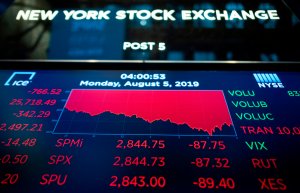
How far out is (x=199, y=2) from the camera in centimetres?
276

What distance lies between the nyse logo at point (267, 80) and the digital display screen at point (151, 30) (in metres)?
0.16

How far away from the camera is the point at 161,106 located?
6.59ft

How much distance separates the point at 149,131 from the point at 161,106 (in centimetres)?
24

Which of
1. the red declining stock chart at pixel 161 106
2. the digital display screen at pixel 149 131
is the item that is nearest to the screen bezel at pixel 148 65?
the digital display screen at pixel 149 131

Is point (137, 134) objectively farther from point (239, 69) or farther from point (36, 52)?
point (36, 52)

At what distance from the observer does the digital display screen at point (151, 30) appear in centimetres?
242

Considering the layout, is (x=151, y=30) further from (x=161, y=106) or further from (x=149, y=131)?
(x=149, y=131)

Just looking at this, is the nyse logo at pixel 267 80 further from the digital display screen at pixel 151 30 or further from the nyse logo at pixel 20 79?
the nyse logo at pixel 20 79

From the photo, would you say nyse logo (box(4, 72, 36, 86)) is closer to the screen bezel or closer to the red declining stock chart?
the screen bezel

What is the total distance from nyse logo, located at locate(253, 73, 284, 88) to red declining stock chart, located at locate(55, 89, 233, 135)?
0.31m

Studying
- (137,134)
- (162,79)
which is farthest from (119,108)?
(162,79)

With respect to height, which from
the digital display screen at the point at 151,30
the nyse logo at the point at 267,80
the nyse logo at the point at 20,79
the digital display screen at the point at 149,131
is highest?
the digital display screen at the point at 151,30

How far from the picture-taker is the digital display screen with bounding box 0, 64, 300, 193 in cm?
157

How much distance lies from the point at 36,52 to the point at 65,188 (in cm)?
127
